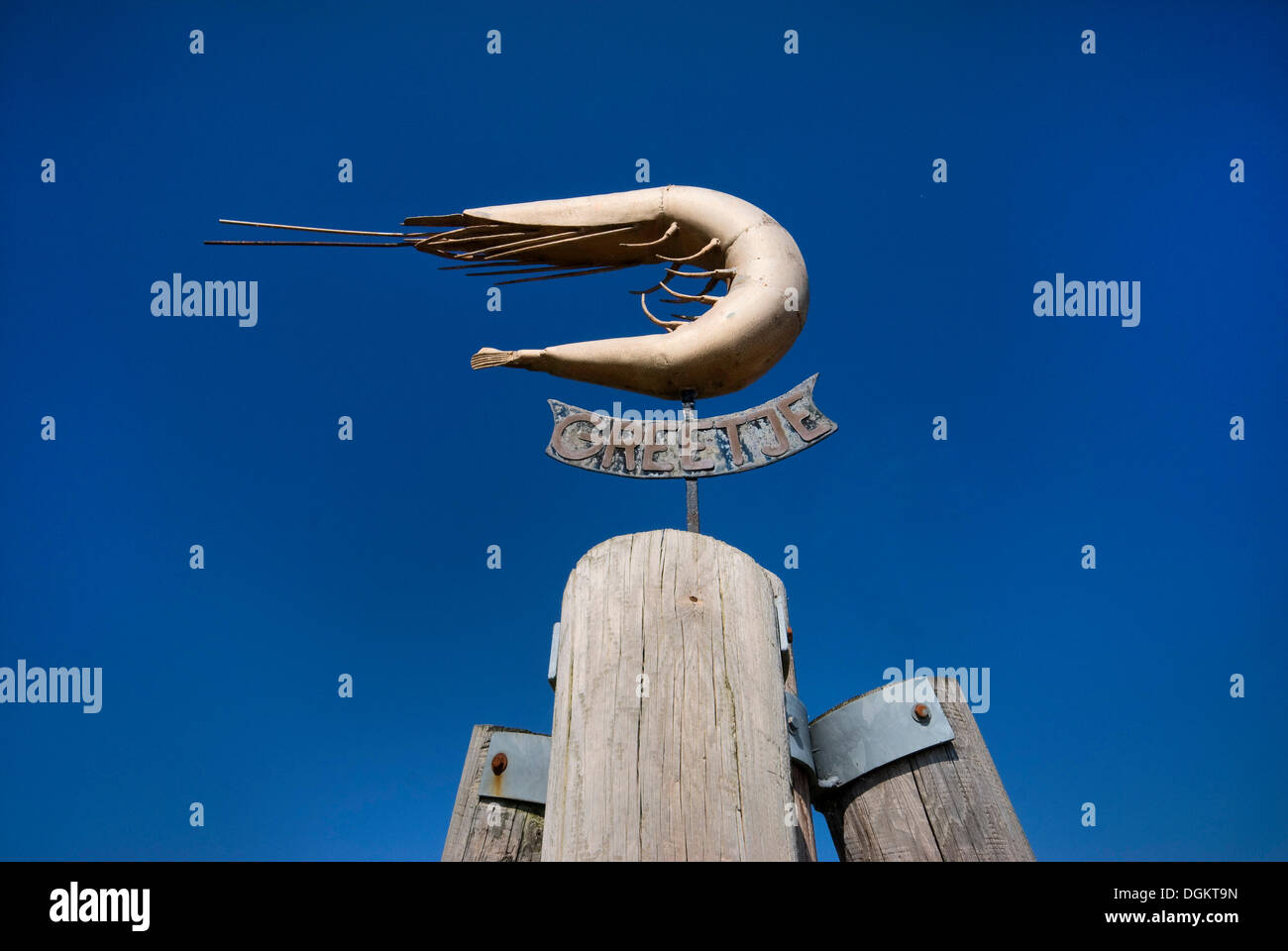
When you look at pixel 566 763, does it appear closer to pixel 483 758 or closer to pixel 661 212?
pixel 483 758

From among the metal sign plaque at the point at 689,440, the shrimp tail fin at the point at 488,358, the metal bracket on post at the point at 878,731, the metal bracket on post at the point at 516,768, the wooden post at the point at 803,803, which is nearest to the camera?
the wooden post at the point at 803,803

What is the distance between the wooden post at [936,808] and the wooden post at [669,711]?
2.57 ft

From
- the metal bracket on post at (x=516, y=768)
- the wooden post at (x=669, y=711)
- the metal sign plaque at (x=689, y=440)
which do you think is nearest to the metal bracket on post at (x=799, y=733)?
the wooden post at (x=669, y=711)

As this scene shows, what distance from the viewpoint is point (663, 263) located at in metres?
4.95

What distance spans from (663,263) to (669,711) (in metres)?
2.86

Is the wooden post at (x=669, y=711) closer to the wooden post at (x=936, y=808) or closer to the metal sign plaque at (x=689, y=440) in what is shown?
the wooden post at (x=936, y=808)

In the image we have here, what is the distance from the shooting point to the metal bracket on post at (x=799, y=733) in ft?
11.0

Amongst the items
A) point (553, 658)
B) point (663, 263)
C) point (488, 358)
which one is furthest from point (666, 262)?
point (553, 658)

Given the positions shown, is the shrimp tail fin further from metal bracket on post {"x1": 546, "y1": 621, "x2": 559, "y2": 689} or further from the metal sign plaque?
metal bracket on post {"x1": 546, "y1": 621, "x2": 559, "y2": 689}

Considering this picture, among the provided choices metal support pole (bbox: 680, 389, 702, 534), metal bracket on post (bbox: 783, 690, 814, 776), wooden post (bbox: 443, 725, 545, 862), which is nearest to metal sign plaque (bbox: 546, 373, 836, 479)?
metal support pole (bbox: 680, 389, 702, 534)

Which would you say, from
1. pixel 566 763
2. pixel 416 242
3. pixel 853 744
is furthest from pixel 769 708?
pixel 416 242

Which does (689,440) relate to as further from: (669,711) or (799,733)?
(669,711)

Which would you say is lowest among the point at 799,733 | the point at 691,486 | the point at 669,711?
the point at 799,733

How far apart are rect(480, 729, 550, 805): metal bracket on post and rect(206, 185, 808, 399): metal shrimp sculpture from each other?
1667 millimetres
